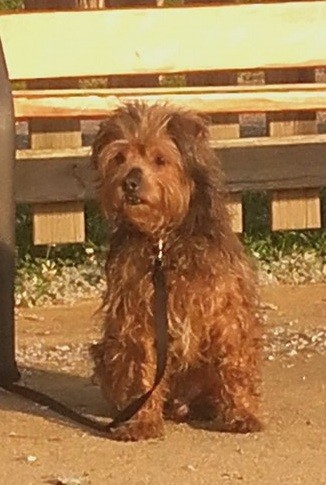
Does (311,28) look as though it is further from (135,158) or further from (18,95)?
(135,158)

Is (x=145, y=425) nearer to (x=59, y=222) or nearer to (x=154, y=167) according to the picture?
(x=154, y=167)

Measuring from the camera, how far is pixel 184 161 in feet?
19.9

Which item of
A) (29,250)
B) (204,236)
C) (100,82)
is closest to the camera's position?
(204,236)

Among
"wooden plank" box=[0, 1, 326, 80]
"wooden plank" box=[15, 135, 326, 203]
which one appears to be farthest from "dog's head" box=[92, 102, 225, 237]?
"wooden plank" box=[0, 1, 326, 80]

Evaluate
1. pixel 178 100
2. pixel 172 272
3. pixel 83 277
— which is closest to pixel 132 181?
pixel 172 272

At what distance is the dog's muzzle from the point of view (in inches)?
234

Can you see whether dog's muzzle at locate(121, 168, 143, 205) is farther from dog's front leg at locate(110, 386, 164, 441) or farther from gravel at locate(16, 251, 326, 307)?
gravel at locate(16, 251, 326, 307)

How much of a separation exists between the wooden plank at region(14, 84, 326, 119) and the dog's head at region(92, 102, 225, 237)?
Result: 7.63 feet

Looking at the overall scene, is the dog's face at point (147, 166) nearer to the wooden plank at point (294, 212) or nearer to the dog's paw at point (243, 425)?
the dog's paw at point (243, 425)

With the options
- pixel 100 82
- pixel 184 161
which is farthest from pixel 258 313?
pixel 100 82

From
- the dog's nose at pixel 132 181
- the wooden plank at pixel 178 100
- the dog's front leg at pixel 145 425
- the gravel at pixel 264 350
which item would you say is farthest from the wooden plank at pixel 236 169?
the dog's nose at pixel 132 181

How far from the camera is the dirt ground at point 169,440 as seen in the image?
5.79m

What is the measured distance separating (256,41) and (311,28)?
0.30m

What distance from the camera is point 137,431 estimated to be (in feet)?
20.5
